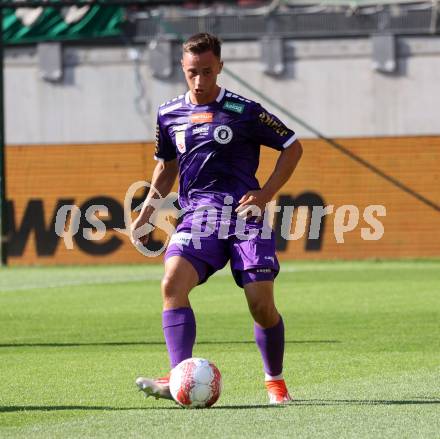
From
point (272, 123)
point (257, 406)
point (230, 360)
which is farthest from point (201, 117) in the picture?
point (230, 360)

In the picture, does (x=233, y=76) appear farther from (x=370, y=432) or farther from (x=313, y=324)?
(x=370, y=432)

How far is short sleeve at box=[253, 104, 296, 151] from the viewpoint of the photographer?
312 inches

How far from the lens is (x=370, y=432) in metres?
6.56

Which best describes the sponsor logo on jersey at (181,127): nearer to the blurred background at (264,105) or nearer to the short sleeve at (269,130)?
the short sleeve at (269,130)

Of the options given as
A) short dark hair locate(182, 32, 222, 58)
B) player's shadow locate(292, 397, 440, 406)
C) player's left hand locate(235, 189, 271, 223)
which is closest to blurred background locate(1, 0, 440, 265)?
short dark hair locate(182, 32, 222, 58)

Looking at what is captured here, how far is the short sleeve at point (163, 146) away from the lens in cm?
811

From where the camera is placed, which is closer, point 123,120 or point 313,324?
point 313,324

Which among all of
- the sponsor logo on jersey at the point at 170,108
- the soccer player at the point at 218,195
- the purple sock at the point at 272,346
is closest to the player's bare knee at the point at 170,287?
the soccer player at the point at 218,195

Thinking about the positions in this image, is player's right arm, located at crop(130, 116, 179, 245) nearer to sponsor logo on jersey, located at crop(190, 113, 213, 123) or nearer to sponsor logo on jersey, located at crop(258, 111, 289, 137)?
sponsor logo on jersey, located at crop(190, 113, 213, 123)

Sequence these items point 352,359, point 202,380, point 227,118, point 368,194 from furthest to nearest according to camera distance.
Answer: point 368,194
point 352,359
point 227,118
point 202,380

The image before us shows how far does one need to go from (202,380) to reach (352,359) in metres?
3.08

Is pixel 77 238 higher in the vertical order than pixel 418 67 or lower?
lower

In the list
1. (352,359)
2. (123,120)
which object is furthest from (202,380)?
(123,120)

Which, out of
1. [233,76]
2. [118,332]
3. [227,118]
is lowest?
[118,332]
